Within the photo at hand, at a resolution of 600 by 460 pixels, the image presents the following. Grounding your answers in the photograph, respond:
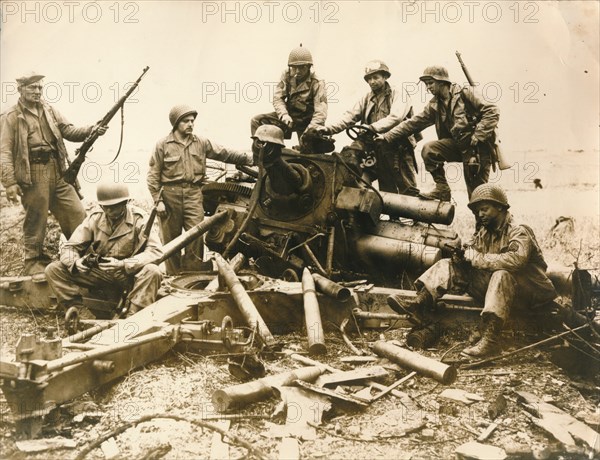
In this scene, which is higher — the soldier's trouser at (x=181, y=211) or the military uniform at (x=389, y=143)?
the military uniform at (x=389, y=143)

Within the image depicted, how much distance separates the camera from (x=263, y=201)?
7.48 m

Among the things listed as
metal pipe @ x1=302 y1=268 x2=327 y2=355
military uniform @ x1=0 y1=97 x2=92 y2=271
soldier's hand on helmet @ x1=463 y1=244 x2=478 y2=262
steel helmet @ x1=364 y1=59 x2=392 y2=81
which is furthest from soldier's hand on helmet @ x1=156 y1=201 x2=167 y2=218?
soldier's hand on helmet @ x1=463 y1=244 x2=478 y2=262

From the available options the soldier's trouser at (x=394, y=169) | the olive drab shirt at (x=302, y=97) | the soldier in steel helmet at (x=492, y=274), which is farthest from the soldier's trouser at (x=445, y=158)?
the soldier in steel helmet at (x=492, y=274)

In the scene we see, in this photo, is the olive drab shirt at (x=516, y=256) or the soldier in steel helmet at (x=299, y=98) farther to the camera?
the soldier in steel helmet at (x=299, y=98)

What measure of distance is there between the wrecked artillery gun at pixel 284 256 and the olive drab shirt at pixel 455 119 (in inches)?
33.1

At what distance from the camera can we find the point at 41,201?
7.45 meters

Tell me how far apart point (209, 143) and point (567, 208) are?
4563mm

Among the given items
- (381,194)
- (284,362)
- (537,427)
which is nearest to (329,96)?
(381,194)

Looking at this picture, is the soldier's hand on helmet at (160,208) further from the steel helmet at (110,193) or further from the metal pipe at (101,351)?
the metal pipe at (101,351)

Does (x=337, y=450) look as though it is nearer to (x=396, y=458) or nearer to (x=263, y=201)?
(x=396, y=458)

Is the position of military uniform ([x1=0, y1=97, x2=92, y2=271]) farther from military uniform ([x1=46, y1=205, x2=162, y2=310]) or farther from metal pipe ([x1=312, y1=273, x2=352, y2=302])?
metal pipe ([x1=312, y1=273, x2=352, y2=302])

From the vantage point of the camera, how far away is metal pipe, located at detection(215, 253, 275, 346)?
18.5ft

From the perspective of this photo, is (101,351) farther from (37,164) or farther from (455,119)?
(455,119)

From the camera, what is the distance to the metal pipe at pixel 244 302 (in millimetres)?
5637
